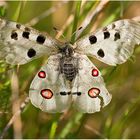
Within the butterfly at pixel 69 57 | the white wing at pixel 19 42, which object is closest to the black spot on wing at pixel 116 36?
the butterfly at pixel 69 57

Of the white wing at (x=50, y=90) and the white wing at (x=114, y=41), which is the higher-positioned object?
the white wing at (x=114, y=41)

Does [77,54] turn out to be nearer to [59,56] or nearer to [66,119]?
[59,56]

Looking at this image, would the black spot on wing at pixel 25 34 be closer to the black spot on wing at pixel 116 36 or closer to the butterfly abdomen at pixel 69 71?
the butterfly abdomen at pixel 69 71

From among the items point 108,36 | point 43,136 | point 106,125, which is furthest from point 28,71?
point 108,36

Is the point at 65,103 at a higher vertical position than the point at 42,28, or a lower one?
lower

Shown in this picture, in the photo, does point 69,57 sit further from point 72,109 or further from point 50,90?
point 72,109

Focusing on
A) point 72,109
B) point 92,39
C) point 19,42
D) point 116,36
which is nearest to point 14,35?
point 19,42
